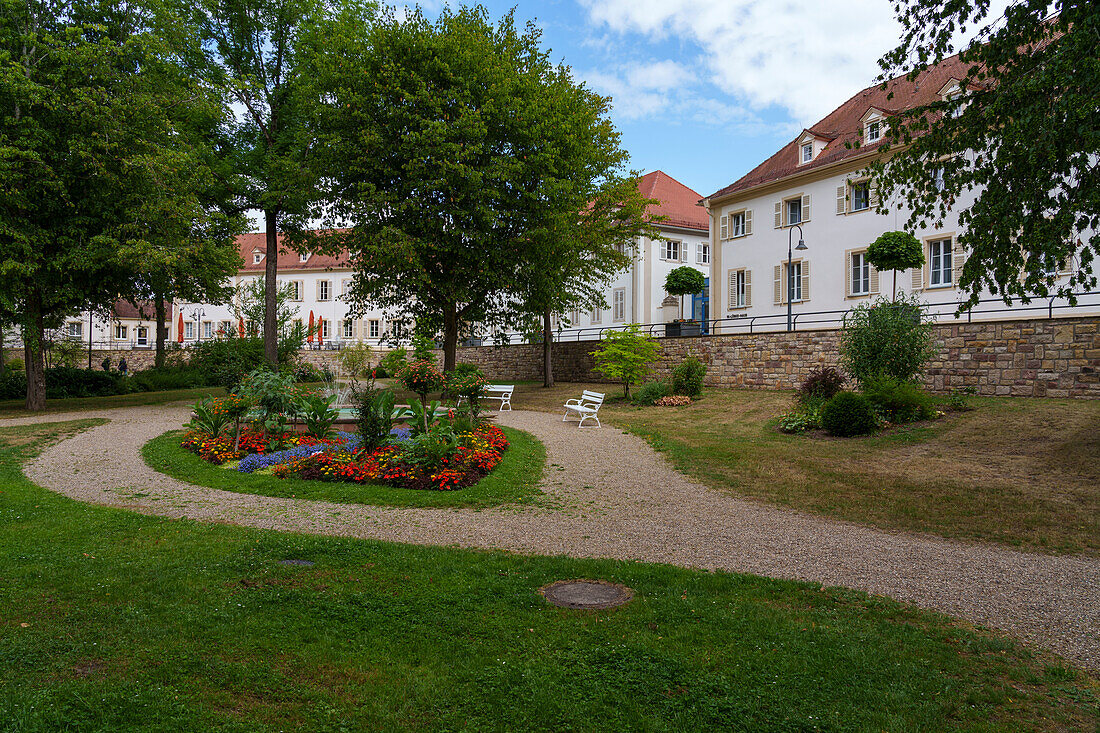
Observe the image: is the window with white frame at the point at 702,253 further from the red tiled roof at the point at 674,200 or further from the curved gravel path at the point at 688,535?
the curved gravel path at the point at 688,535

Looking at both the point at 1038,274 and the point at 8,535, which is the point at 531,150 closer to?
the point at 1038,274

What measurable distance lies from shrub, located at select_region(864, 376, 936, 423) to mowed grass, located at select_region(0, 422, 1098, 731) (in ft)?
34.5

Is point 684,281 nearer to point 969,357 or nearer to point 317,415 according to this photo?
point 969,357

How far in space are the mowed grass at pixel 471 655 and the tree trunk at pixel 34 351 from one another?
1631 cm

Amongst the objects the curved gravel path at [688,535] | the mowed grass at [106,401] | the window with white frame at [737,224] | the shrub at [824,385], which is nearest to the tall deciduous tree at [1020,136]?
the curved gravel path at [688,535]

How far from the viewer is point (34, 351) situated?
1958 centimetres

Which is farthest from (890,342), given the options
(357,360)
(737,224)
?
(357,360)

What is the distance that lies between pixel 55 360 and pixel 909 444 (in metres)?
33.3

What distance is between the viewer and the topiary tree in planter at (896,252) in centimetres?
2086

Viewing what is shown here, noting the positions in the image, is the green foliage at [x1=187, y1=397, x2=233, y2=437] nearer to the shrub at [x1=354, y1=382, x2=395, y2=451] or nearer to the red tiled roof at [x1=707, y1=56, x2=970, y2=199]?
the shrub at [x1=354, y1=382, x2=395, y2=451]

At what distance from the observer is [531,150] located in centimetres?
2084

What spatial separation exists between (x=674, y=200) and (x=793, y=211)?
41.1 feet

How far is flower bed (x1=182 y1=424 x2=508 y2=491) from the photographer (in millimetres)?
9586

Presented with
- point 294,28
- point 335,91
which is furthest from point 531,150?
point 294,28
